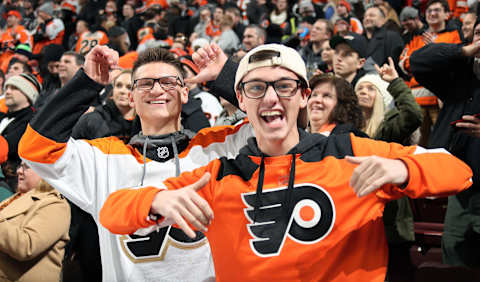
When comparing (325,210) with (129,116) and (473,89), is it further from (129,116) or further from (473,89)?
(129,116)

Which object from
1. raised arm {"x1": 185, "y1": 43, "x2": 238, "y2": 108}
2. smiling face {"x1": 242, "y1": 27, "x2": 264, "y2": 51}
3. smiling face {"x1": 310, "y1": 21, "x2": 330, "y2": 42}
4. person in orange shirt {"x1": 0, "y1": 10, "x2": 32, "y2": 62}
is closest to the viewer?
raised arm {"x1": 185, "y1": 43, "x2": 238, "y2": 108}

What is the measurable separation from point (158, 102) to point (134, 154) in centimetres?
31

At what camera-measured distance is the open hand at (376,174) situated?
1.67 m

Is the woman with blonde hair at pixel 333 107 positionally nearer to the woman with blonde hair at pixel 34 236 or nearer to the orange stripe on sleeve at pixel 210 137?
the orange stripe on sleeve at pixel 210 137

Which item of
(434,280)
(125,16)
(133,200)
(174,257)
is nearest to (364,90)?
(434,280)

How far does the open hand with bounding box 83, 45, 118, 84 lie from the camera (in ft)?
9.02

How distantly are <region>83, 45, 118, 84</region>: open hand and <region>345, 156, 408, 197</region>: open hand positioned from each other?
155 centimetres

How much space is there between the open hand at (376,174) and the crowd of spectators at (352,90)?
1343 millimetres

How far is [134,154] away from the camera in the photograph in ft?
9.59

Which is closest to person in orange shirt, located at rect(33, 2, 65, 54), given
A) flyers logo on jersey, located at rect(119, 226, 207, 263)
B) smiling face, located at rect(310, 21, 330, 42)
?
smiling face, located at rect(310, 21, 330, 42)

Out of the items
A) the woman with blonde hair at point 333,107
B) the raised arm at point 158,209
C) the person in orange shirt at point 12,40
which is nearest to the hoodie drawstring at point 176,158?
the raised arm at point 158,209

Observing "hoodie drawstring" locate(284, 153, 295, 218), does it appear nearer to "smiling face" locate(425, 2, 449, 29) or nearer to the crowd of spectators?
the crowd of spectators

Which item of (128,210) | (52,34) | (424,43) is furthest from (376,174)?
(52,34)

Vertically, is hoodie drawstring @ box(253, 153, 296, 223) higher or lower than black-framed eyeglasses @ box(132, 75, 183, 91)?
lower
